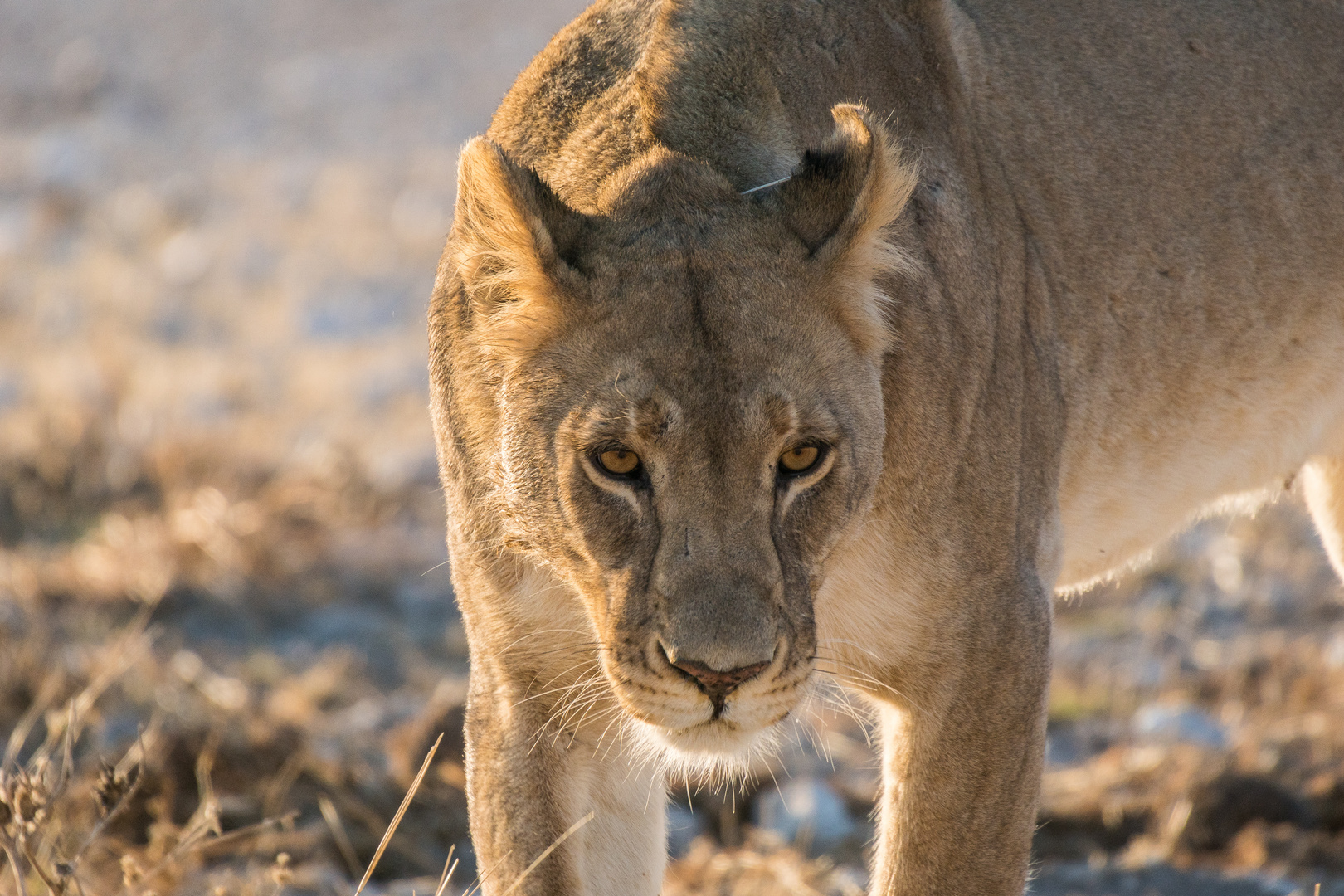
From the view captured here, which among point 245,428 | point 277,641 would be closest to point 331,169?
point 245,428

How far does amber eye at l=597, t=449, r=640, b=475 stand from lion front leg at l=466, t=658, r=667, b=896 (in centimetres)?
59

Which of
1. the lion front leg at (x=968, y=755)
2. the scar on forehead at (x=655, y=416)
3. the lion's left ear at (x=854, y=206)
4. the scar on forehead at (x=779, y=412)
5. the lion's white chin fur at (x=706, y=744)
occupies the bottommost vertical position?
the lion front leg at (x=968, y=755)

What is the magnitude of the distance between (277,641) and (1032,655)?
4.65 m

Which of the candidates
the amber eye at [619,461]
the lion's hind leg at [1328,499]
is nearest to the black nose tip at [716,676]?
the amber eye at [619,461]

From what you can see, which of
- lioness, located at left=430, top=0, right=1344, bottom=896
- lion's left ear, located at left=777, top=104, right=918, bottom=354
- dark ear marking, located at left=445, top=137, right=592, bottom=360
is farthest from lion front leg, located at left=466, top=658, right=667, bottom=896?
lion's left ear, located at left=777, top=104, right=918, bottom=354

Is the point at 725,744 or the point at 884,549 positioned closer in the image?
the point at 725,744

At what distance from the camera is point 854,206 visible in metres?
2.76

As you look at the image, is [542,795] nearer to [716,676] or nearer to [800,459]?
[716,676]

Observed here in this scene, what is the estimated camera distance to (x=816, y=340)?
2.77 m

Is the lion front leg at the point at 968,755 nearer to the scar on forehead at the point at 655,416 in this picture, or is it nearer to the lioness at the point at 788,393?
the lioness at the point at 788,393

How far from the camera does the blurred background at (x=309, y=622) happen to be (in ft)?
14.8

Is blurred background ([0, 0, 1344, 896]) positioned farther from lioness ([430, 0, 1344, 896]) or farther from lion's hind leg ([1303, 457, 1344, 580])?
lioness ([430, 0, 1344, 896])

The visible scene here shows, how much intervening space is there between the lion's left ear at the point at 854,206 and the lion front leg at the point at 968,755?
60cm

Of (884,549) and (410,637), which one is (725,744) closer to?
(884,549)
